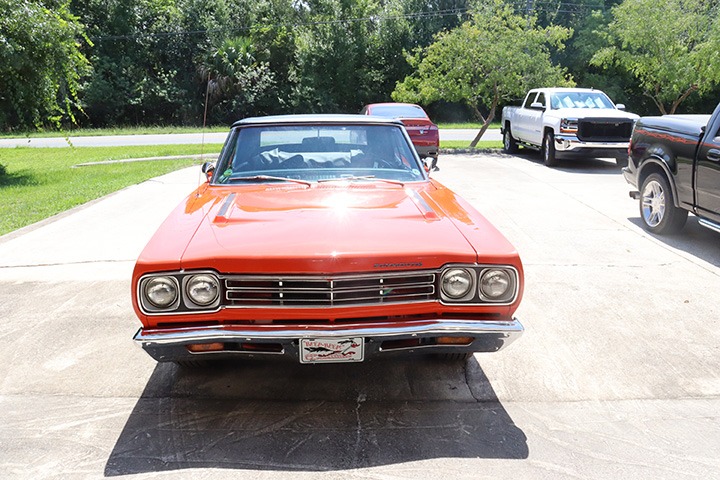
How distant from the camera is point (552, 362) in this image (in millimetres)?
4562

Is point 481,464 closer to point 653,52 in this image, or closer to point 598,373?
point 598,373

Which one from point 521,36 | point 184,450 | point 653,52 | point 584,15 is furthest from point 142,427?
point 584,15

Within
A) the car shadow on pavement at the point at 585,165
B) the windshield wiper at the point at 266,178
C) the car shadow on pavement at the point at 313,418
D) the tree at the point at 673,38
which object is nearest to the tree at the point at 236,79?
the tree at the point at 673,38

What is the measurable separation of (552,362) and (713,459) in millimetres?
1343

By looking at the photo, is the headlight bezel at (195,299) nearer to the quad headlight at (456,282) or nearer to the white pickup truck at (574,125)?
the quad headlight at (456,282)

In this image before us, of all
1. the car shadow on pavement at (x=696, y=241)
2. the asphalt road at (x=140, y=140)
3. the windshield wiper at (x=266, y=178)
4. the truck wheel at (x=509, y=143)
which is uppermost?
the windshield wiper at (x=266, y=178)

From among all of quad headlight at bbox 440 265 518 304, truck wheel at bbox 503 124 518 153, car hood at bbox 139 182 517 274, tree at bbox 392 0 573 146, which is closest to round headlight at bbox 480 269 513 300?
quad headlight at bbox 440 265 518 304

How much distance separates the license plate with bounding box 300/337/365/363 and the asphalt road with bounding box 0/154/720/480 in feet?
1.53

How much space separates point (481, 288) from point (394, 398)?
0.97 metres

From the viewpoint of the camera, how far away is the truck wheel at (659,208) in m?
7.95

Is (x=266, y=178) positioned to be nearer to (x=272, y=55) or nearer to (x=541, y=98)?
(x=541, y=98)

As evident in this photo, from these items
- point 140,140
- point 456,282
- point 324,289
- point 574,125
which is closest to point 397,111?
point 574,125

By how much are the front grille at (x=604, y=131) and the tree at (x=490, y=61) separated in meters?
5.93

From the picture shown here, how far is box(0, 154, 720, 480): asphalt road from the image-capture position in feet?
10.8
